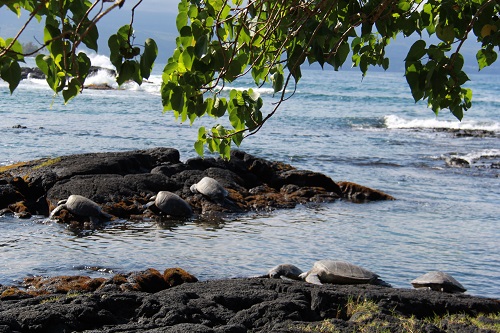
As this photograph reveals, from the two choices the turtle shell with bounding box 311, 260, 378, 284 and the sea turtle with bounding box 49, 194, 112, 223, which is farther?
the sea turtle with bounding box 49, 194, 112, 223

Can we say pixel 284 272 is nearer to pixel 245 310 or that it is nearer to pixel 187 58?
pixel 245 310

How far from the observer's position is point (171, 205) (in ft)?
42.0

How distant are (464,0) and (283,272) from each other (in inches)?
186

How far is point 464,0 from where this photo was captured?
484cm

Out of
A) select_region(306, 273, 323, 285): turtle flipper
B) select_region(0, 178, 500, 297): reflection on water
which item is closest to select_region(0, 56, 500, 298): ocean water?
select_region(0, 178, 500, 297): reflection on water

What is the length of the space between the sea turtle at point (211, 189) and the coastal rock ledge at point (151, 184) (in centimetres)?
9

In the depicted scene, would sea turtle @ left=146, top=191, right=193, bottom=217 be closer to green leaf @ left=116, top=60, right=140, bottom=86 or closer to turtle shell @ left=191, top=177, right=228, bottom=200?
turtle shell @ left=191, top=177, right=228, bottom=200

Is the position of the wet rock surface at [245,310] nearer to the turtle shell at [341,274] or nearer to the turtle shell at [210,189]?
the turtle shell at [341,274]

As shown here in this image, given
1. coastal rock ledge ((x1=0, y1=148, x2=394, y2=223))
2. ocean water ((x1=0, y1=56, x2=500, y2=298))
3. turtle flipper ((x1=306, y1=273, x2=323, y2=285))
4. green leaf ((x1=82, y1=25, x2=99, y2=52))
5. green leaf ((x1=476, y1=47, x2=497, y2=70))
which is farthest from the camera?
coastal rock ledge ((x1=0, y1=148, x2=394, y2=223))

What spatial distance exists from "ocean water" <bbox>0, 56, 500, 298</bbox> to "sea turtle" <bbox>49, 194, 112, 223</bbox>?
0.87 feet

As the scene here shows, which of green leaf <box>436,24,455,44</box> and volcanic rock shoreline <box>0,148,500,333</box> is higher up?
green leaf <box>436,24,455,44</box>

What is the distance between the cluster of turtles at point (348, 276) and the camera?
8547 millimetres

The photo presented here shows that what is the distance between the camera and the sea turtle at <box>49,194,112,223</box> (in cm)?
1201

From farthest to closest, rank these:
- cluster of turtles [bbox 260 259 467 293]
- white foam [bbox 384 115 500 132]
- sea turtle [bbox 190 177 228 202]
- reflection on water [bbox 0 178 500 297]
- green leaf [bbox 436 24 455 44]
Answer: white foam [bbox 384 115 500 132]
sea turtle [bbox 190 177 228 202]
reflection on water [bbox 0 178 500 297]
cluster of turtles [bbox 260 259 467 293]
green leaf [bbox 436 24 455 44]
